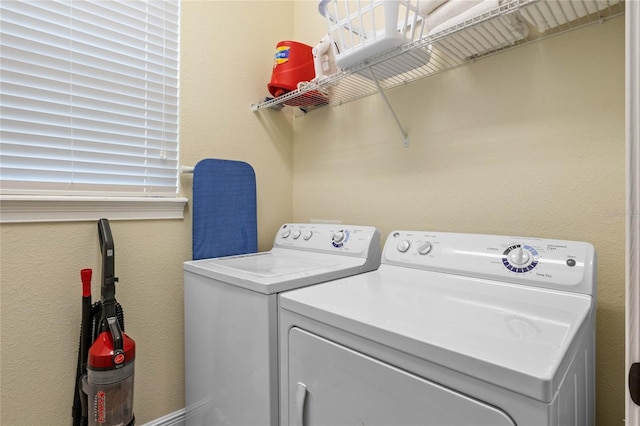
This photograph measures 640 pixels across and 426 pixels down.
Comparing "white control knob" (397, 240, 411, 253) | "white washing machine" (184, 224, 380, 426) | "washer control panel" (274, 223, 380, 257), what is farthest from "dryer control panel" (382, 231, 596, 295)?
"white washing machine" (184, 224, 380, 426)

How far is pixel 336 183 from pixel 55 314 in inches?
53.7

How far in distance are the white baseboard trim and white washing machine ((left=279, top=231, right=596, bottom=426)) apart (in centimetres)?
90

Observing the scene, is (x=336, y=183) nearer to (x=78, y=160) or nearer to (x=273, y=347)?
(x=273, y=347)

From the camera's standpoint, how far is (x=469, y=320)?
738 millimetres

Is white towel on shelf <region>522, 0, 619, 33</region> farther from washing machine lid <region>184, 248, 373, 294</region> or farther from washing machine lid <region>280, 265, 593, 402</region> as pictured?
washing machine lid <region>184, 248, 373, 294</region>

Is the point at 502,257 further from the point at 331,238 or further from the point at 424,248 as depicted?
the point at 331,238

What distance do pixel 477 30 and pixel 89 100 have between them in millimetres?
1476

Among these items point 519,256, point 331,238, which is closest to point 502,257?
point 519,256

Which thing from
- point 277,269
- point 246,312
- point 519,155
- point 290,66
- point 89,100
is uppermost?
point 290,66

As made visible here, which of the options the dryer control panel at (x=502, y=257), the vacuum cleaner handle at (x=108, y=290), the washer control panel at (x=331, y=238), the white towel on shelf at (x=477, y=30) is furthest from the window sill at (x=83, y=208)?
the white towel on shelf at (x=477, y=30)

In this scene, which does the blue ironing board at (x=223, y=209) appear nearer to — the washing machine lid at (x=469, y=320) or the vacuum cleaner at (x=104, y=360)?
the vacuum cleaner at (x=104, y=360)

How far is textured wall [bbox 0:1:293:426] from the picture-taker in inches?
45.3

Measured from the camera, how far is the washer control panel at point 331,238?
1425 mm

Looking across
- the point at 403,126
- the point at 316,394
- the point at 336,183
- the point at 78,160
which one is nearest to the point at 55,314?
the point at 78,160
